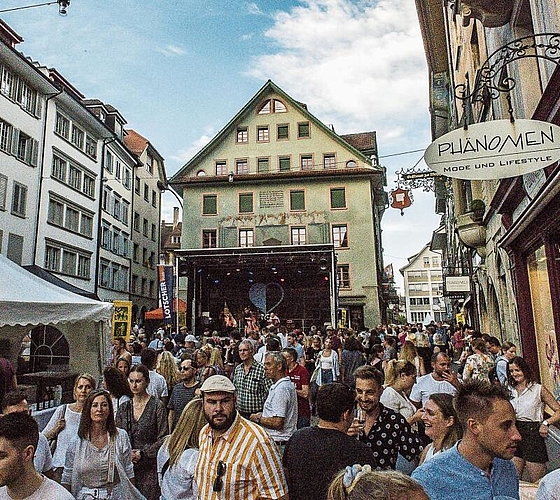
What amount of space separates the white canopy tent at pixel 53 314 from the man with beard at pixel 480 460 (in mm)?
7442

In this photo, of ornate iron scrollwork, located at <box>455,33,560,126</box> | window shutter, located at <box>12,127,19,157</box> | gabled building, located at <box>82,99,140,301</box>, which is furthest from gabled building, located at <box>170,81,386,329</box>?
ornate iron scrollwork, located at <box>455,33,560,126</box>

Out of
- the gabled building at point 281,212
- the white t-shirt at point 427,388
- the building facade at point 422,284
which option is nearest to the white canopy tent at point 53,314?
the white t-shirt at point 427,388

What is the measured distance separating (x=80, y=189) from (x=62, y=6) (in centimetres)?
2172

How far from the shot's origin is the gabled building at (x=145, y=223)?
40.8 m

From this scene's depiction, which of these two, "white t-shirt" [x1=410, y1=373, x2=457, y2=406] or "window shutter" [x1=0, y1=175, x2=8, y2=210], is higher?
"window shutter" [x1=0, y1=175, x2=8, y2=210]

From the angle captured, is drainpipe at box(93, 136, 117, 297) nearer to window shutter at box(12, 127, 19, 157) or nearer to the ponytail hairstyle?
window shutter at box(12, 127, 19, 157)

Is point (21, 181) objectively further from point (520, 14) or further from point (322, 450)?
point (322, 450)

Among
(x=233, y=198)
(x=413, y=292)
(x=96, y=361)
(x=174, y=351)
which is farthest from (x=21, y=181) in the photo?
(x=413, y=292)

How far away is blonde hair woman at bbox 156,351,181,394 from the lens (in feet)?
23.8

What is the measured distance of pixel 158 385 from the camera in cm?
656

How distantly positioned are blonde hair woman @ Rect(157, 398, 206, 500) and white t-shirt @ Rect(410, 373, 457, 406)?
3127mm

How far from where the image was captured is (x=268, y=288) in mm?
33469

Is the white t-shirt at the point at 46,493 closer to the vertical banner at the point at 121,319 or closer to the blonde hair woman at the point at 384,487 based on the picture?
the blonde hair woman at the point at 384,487

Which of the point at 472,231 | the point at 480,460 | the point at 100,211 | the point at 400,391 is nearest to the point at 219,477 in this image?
the point at 480,460
